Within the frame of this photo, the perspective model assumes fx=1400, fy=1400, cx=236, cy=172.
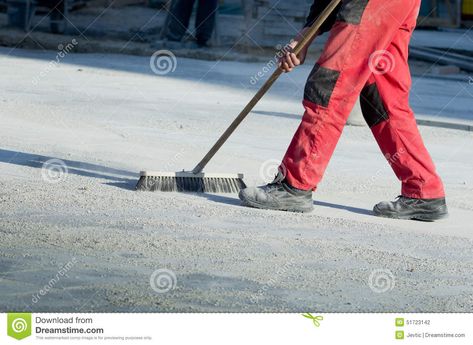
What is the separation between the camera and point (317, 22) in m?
7.16

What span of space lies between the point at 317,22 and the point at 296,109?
529cm

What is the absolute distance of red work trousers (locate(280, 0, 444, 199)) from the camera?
6918mm

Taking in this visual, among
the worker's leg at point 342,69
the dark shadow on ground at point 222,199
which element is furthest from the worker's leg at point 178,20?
the worker's leg at point 342,69

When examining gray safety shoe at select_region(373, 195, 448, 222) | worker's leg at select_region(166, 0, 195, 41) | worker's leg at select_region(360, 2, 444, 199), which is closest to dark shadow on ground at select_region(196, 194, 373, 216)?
gray safety shoe at select_region(373, 195, 448, 222)

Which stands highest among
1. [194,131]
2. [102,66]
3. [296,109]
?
[102,66]

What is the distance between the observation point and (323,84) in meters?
6.95

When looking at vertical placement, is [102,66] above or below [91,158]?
above

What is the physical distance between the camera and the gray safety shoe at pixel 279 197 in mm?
7168
